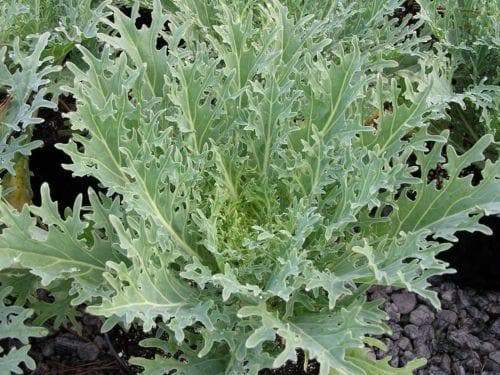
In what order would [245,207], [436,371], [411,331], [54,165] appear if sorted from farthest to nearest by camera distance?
[54,165], [411,331], [436,371], [245,207]

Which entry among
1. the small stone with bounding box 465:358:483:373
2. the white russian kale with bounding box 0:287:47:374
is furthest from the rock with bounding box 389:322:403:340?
the white russian kale with bounding box 0:287:47:374

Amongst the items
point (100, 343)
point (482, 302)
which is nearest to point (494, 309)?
point (482, 302)

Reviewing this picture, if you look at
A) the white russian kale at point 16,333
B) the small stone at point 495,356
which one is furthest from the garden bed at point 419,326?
the white russian kale at point 16,333

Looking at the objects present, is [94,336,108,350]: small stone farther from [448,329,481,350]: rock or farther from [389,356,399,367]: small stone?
[448,329,481,350]: rock

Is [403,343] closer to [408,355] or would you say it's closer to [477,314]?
[408,355]

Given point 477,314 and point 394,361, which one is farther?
point 477,314

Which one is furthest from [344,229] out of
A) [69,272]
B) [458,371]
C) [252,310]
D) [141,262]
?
[458,371]

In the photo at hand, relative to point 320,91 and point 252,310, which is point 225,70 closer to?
point 320,91
